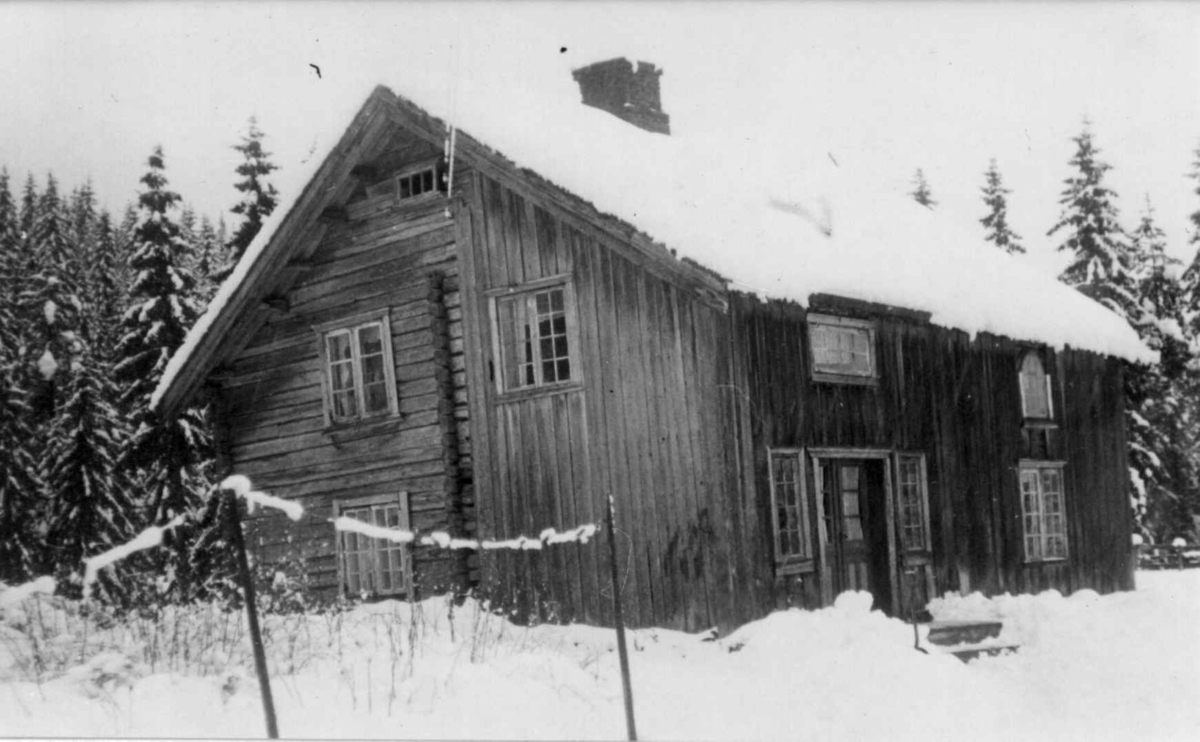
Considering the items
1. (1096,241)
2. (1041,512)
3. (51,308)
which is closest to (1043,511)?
(1041,512)

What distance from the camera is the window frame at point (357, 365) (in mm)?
16609

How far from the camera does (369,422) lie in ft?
55.4

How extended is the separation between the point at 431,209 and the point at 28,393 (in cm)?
764

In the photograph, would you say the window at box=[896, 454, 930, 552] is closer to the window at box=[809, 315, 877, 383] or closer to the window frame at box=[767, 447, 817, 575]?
the window at box=[809, 315, 877, 383]

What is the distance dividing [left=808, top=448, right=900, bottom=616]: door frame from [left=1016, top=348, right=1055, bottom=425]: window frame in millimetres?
4219

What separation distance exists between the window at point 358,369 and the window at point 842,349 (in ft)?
18.1

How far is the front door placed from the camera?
15.7 m

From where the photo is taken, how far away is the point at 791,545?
1493 cm

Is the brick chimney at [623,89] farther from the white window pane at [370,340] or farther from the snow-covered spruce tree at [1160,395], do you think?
the snow-covered spruce tree at [1160,395]

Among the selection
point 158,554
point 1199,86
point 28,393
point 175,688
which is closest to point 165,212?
point 28,393

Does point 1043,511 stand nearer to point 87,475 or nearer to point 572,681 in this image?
point 572,681

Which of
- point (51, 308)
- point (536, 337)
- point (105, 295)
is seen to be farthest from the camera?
point (105, 295)

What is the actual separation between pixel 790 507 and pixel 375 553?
5.79 meters

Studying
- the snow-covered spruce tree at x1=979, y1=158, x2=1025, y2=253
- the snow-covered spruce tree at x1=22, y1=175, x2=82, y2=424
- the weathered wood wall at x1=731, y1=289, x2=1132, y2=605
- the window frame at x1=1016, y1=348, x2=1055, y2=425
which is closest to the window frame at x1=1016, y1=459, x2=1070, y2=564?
the weathered wood wall at x1=731, y1=289, x2=1132, y2=605
